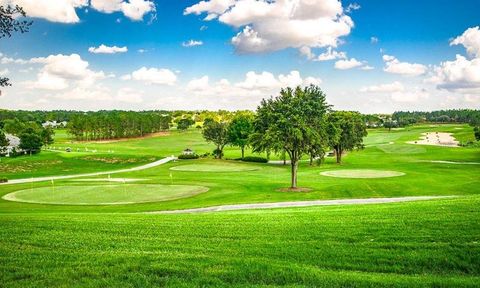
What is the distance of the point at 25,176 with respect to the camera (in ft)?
242

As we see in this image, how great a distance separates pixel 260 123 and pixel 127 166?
47785 mm

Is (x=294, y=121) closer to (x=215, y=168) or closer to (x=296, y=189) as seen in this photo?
(x=296, y=189)

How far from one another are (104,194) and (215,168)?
3678 centimetres

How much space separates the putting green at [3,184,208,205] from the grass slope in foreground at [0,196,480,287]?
77.7ft

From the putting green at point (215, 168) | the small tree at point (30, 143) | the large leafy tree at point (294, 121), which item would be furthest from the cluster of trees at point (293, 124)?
the small tree at point (30, 143)

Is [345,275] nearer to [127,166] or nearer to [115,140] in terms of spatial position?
[127,166]

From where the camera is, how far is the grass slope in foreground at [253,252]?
11273 mm

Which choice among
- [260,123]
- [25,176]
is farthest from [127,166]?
[260,123]

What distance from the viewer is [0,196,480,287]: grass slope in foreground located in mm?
11273

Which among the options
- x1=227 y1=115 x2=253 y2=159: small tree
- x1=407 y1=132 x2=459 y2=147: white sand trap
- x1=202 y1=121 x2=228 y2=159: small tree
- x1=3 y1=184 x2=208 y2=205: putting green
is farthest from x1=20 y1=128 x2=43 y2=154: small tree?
x1=407 y1=132 x2=459 y2=147: white sand trap

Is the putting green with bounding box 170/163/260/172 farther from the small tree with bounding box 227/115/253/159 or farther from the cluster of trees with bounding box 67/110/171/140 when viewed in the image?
the cluster of trees with bounding box 67/110/171/140

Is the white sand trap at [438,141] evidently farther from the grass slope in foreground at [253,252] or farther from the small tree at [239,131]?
the grass slope in foreground at [253,252]

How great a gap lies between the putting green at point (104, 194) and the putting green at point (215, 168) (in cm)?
2520

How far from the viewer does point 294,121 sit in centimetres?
4906
